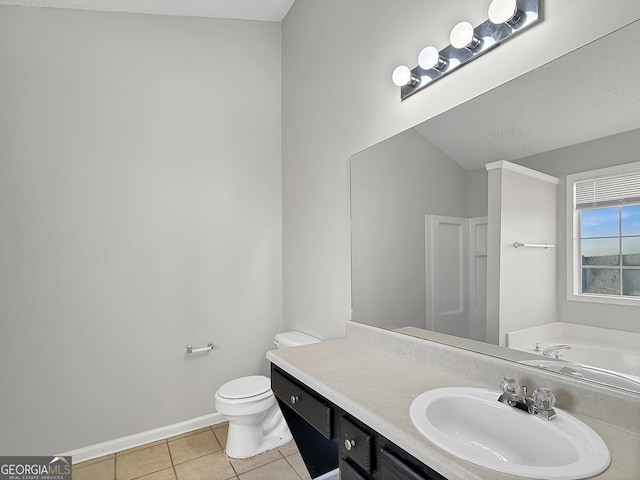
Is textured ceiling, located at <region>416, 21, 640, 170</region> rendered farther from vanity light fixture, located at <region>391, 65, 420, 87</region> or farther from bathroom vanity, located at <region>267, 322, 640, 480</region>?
bathroom vanity, located at <region>267, 322, 640, 480</region>

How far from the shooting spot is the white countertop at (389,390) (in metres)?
0.77

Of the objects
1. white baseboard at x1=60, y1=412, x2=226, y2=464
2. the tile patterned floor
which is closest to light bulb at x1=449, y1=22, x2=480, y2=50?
the tile patterned floor

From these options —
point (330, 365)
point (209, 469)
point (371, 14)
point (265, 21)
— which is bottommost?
point (209, 469)

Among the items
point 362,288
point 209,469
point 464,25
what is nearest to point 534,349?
point 362,288

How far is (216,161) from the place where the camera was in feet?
8.41

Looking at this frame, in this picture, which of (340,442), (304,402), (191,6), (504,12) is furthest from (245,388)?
(191,6)

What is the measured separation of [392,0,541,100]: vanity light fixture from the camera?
1107 mm

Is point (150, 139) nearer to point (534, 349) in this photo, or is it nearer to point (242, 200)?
point (242, 200)

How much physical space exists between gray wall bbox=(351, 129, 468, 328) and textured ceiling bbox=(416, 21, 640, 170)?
0.13 meters

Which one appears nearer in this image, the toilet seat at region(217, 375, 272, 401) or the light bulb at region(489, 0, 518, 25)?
the light bulb at region(489, 0, 518, 25)

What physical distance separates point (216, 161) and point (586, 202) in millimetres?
2190

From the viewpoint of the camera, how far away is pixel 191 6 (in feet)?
7.73

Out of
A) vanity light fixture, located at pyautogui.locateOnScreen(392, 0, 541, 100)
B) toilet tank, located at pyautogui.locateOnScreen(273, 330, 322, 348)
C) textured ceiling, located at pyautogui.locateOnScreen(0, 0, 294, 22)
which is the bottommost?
toilet tank, located at pyautogui.locateOnScreen(273, 330, 322, 348)

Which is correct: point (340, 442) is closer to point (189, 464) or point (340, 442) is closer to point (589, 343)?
point (589, 343)
